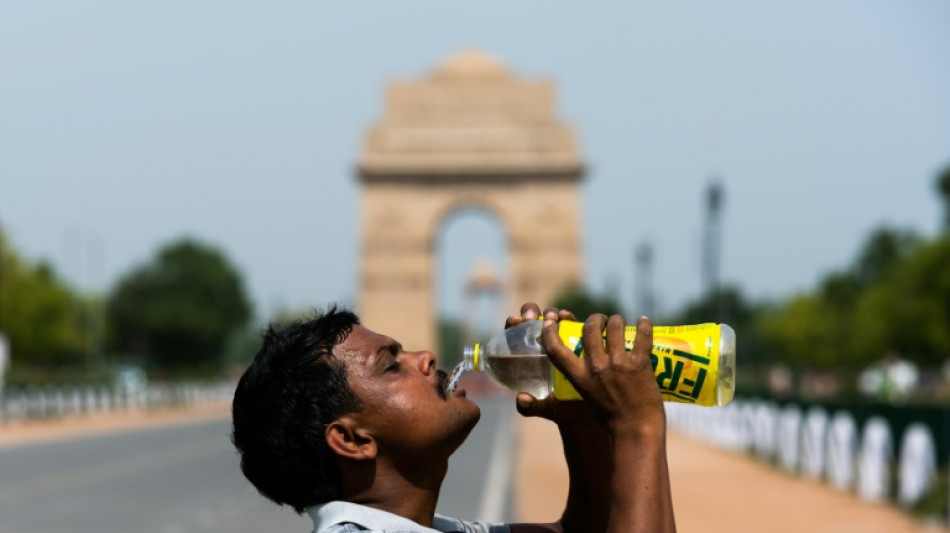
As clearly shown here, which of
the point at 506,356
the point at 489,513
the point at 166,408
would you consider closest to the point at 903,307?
the point at 166,408

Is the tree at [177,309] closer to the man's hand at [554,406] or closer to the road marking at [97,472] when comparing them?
the road marking at [97,472]

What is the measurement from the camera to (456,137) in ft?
311

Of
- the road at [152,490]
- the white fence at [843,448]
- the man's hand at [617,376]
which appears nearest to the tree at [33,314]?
the road at [152,490]

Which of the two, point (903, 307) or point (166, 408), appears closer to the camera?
point (166, 408)

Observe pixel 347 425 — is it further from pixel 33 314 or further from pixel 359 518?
pixel 33 314

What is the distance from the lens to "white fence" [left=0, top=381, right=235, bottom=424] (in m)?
41.4

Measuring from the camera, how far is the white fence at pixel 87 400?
4141cm

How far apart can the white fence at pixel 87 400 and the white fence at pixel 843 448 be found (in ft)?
60.8

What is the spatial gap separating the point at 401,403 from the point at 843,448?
17.0m

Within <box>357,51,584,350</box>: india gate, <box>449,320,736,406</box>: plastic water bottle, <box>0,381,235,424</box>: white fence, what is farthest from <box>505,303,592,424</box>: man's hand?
<box>357,51,584,350</box>: india gate

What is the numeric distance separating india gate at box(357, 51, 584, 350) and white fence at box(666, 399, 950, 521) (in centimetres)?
6253

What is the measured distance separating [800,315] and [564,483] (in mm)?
104234

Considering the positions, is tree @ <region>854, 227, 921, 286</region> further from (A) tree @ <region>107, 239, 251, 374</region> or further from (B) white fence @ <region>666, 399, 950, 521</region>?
(B) white fence @ <region>666, 399, 950, 521</region>

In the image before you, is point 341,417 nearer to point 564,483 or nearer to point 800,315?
point 564,483
